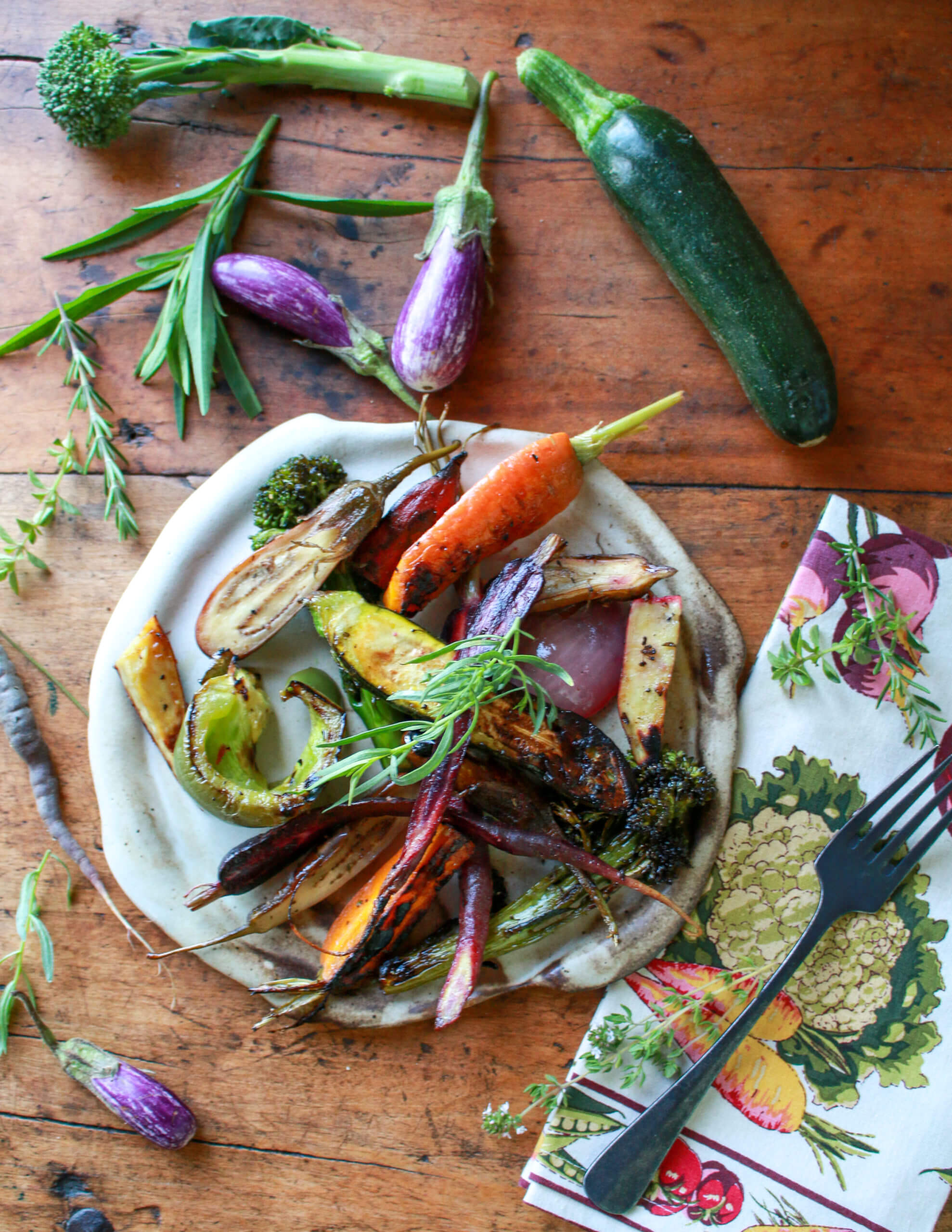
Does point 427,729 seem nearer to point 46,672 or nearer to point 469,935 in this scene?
point 469,935

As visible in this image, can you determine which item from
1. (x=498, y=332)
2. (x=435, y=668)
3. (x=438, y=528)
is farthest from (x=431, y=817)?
(x=498, y=332)

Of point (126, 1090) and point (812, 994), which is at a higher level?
point (812, 994)

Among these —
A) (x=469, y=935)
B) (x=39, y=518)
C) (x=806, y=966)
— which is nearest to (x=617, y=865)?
(x=469, y=935)

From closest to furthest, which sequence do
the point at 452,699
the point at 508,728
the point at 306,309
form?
the point at 452,699 < the point at 508,728 < the point at 306,309

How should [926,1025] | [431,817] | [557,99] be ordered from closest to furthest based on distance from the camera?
[431,817]
[926,1025]
[557,99]

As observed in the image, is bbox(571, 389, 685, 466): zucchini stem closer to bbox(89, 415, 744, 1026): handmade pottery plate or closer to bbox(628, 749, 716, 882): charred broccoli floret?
bbox(89, 415, 744, 1026): handmade pottery plate

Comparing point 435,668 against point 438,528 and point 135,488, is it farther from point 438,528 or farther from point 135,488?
point 135,488

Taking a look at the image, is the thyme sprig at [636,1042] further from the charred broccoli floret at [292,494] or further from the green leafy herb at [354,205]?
the green leafy herb at [354,205]

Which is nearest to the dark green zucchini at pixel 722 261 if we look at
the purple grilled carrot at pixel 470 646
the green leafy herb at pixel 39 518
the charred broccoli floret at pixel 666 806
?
the purple grilled carrot at pixel 470 646

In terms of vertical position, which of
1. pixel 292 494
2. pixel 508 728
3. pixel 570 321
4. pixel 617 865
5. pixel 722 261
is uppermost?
pixel 722 261
